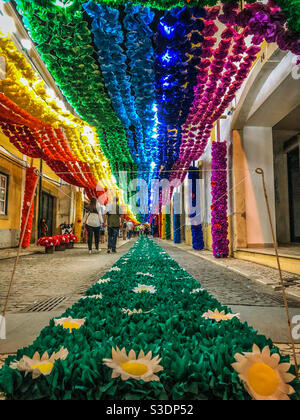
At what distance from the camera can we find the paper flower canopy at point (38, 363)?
41.5 inches

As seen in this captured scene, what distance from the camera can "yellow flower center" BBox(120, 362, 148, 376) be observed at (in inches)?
42.0

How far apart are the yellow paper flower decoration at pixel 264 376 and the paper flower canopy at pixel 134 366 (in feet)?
0.98

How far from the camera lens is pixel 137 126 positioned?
546 centimetres

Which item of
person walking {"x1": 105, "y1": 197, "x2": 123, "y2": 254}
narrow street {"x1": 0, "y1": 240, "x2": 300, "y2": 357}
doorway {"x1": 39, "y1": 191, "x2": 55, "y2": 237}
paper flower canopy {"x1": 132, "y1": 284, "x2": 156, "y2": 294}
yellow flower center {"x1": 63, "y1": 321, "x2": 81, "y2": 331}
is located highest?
doorway {"x1": 39, "y1": 191, "x2": 55, "y2": 237}

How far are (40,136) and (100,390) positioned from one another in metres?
6.05

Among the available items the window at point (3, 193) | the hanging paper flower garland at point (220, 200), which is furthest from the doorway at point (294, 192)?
the window at point (3, 193)

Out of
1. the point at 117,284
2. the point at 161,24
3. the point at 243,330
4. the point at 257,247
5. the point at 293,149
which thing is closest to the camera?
the point at 243,330

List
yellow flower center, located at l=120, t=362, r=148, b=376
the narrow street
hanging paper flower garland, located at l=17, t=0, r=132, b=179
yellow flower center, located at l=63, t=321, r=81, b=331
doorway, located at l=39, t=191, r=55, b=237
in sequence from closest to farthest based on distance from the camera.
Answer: yellow flower center, located at l=120, t=362, r=148, b=376 < yellow flower center, located at l=63, t=321, r=81, b=331 < the narrow street < hanging paper flower garland, located at l=17, t=0, r=132, b=179 < doorway, located at l=39, t=191, r=55, b=237

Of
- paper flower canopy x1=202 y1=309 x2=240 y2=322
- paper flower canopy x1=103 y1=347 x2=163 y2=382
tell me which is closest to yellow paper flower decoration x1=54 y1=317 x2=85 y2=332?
paper flower canopy x1=103 y1=347 x2=163 y2=382

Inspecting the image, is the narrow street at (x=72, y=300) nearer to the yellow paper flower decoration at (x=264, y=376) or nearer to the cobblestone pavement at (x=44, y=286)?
the cobblestone pavement at (x=44, y=286)

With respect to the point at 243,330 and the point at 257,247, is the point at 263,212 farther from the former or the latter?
the point at 243,330

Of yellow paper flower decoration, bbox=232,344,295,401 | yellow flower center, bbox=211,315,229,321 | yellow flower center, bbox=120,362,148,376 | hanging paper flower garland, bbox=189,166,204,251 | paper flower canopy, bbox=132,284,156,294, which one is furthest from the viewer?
hanging paper flower garland, bbox=189,166,204,251

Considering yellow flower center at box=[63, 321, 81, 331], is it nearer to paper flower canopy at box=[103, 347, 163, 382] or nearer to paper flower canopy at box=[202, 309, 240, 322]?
paper flower canopy at box=[103, 347, 163, 382]

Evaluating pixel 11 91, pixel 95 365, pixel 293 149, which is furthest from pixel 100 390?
pixel 293 149
